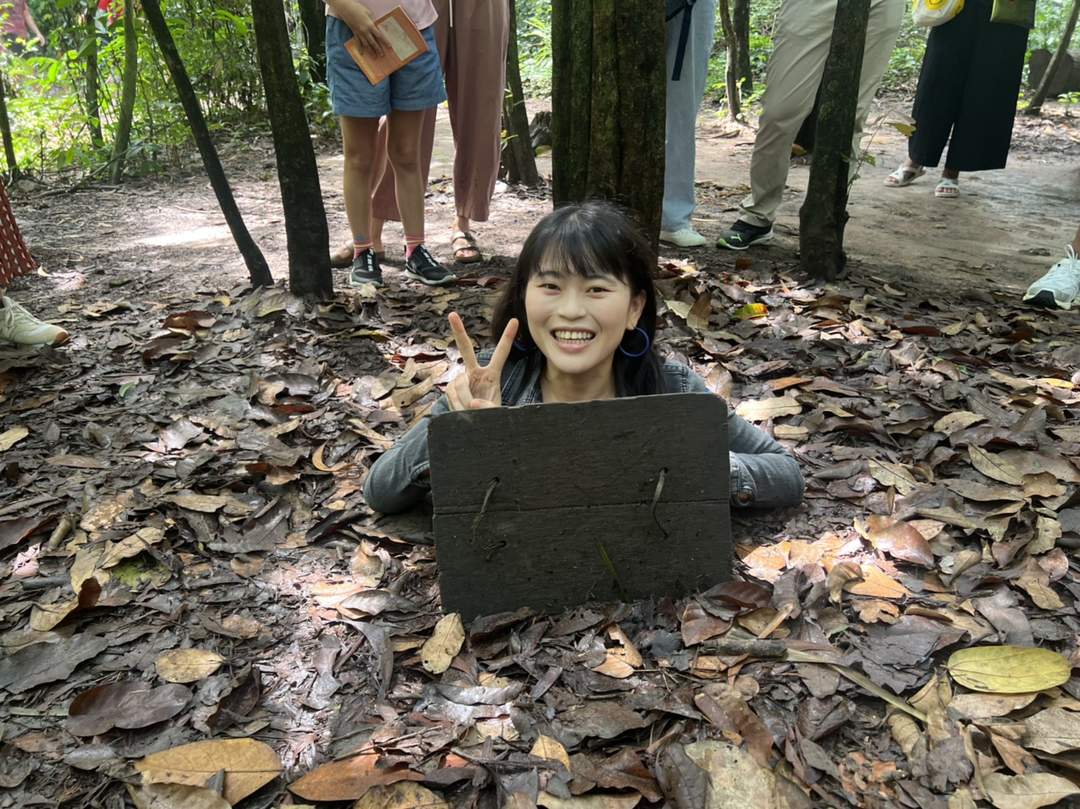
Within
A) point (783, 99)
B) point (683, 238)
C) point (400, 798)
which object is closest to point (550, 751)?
point (400, 798)

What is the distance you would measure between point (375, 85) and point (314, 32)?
21.1 feet

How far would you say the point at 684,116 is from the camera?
4379 millimetres

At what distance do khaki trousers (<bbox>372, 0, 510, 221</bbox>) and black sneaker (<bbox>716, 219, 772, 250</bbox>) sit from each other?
1291 millimetres

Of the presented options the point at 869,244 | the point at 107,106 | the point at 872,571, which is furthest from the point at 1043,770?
the point at 107,106

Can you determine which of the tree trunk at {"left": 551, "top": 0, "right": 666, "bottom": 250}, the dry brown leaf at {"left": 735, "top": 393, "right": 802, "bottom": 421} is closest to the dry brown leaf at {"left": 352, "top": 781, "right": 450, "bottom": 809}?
the dry brown leaf at {"left": 735, "top": 393, "right": 802, "bottom": 421}

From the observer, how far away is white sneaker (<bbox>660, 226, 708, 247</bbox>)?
452 cm

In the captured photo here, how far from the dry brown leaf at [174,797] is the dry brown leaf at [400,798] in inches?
9.8

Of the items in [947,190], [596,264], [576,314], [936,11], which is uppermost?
[936,11]

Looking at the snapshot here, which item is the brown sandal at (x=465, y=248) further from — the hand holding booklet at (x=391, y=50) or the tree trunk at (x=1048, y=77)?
the tree trunk at (x=1048, y=77)

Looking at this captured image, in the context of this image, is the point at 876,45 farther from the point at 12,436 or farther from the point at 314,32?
the point at 314,32

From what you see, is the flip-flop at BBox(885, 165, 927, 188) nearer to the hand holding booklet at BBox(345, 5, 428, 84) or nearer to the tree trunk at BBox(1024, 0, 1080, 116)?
the tree trunk at BBox(1024, 0, 1080, 116)

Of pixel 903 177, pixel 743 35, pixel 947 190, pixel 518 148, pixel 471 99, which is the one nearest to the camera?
pixel 471 99

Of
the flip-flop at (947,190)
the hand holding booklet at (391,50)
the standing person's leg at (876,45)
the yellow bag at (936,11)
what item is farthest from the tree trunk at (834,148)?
the flip-flop at (947,190)

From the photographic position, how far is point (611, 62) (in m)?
3.17
